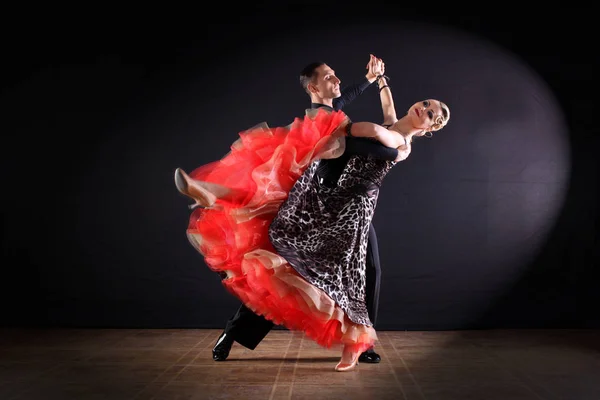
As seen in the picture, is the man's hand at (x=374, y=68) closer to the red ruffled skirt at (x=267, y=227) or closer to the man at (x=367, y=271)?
the man at (x=367, y=271)

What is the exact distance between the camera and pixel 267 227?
3113 mm

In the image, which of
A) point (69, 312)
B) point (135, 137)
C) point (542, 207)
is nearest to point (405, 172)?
point (542, 207)

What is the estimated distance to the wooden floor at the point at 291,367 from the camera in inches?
106

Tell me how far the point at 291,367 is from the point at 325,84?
1.41 meters

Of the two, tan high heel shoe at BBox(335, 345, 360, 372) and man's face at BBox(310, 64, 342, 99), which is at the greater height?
man's face at BBox(310, 64, 342, 99)

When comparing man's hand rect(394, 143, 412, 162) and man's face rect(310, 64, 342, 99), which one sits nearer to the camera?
man's hand rect(394, 143, 412, 162)

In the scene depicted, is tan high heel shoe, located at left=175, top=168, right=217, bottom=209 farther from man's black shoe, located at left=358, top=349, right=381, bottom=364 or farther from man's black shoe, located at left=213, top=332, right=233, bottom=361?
man's black shoe, located at left=358, top=349, right=381, bottom=364

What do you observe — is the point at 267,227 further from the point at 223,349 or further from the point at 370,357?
the point at 370,357

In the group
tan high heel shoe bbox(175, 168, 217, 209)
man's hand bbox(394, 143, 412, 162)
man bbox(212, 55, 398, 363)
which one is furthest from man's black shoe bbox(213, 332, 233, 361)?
man's hand bbox(394, 143, 412, 162)

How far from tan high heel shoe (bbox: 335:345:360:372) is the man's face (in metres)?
1.25

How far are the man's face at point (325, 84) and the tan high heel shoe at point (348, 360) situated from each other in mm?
1251

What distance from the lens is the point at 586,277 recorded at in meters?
4.55

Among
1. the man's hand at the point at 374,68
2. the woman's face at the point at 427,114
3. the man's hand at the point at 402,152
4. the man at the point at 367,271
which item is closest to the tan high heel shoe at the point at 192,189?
the man at the point at 367,271

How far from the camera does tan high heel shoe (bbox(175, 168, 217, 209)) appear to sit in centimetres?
290
